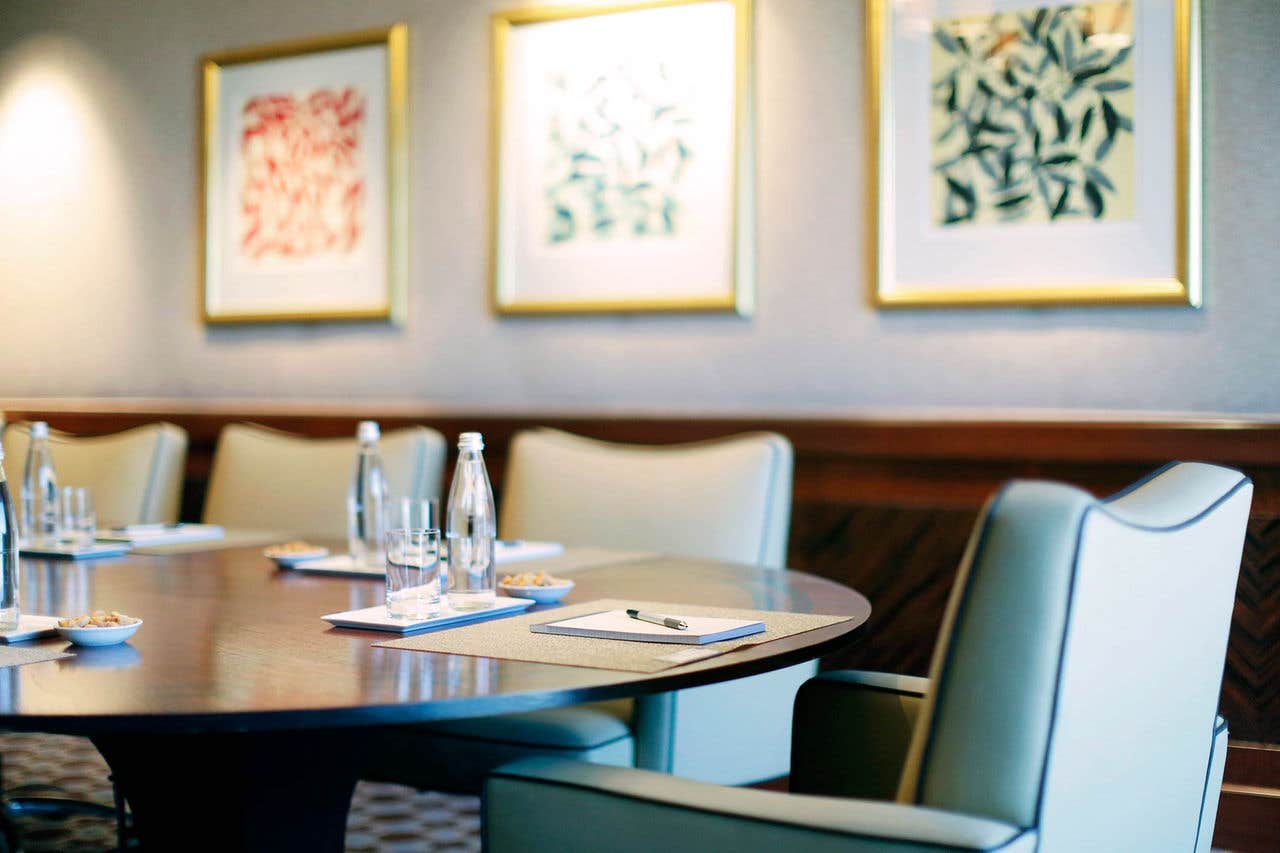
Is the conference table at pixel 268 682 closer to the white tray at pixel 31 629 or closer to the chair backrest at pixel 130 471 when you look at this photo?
the white tray at pixel 31 629

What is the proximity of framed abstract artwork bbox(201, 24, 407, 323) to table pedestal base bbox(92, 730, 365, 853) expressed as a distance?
7.87 feet

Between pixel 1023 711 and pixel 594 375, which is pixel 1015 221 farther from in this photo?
pixel 1023 711

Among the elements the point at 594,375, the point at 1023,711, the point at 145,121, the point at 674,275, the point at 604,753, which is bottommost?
the point at 604,753

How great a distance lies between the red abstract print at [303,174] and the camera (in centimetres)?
401

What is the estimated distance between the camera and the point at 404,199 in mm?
3910

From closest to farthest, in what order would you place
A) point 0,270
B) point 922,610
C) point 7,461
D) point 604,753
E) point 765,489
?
point 604,753 → point 765,489 → point 922,610 → point 7,461 → point 0,270

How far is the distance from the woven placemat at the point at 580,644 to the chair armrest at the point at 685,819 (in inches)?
5.4

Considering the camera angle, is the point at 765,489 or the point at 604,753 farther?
the point at 765,489

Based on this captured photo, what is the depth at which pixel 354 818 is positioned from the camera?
3027mm

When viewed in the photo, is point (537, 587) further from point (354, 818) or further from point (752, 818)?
point (354, 818)

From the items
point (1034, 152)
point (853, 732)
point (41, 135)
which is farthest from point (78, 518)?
point (41, 135)

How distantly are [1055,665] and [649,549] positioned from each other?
1678 millimetres

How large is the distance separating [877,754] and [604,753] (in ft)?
1.63

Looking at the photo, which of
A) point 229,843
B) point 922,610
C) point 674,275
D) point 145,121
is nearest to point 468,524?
point 229,843
